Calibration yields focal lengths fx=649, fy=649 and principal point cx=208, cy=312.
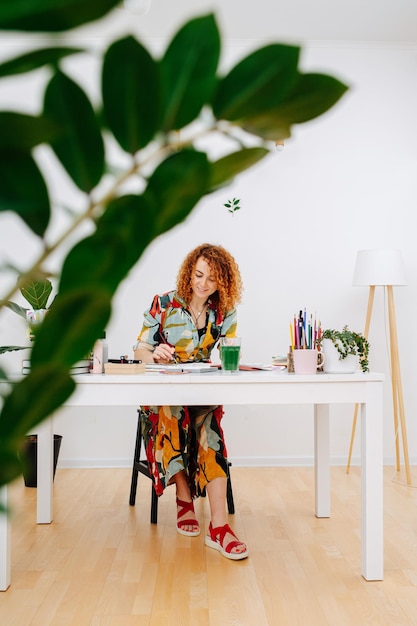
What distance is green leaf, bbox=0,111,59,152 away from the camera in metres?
0.22

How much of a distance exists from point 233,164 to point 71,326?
0.10 m

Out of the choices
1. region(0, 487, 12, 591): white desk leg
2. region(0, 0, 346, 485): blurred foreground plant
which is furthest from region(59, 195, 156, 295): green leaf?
region(0, 487, 12, 591): white desk leg

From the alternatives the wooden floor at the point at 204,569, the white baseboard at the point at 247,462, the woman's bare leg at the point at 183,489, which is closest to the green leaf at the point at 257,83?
the wooden floor at the point at 204,569

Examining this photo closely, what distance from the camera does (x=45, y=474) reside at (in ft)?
9.05

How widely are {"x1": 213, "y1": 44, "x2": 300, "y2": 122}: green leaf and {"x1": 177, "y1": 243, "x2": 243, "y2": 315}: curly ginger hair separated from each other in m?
2.63

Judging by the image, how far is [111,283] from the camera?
0.78 ft

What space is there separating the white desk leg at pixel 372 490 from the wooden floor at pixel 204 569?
2.7 inches

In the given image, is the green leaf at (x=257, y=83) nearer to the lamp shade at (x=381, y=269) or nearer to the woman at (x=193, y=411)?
the woman at (x=193, y=411)

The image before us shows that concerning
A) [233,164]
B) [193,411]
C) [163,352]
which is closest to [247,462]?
[193,411]

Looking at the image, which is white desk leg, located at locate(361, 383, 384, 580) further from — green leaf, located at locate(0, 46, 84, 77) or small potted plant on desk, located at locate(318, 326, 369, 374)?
green leaf, located at locate(0, 46, 84, 77)

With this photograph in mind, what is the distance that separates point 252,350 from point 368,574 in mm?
2139

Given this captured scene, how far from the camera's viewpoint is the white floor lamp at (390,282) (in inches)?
147

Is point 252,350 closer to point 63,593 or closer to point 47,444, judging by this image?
point 47,444

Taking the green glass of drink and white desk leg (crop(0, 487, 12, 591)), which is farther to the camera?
the green glass of drink
